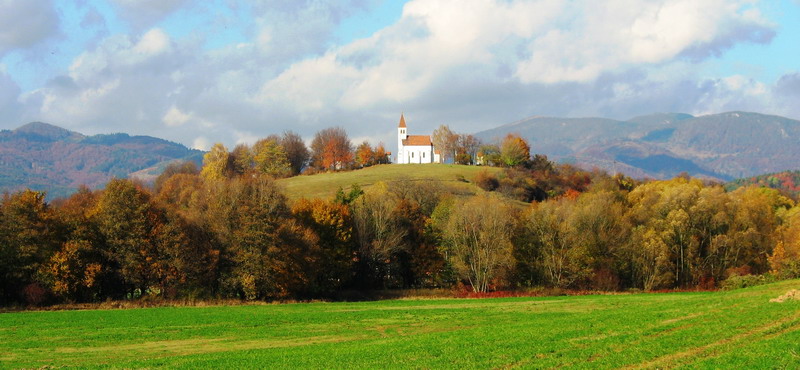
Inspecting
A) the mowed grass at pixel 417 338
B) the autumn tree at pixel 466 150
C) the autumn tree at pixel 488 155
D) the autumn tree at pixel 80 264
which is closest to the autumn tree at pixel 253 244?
the autumn tree at pixel 80 264

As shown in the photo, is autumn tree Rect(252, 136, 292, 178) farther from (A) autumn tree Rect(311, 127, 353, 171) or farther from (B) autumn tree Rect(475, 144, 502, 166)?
(B) autumn tree Rect(475, 144, 502, 166)

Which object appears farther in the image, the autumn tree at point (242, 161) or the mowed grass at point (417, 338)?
the autumn tree at point (242, 161)

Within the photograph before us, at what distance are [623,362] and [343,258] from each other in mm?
53831

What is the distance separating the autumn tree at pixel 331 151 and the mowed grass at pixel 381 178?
9.47 metres

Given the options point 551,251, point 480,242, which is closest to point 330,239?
point 480,242

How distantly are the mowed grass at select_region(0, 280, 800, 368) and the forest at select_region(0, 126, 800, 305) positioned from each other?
11288mm

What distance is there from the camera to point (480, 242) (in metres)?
79.0

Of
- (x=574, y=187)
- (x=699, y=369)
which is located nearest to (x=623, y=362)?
(x=699, y=369)

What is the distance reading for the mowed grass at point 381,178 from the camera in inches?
5276

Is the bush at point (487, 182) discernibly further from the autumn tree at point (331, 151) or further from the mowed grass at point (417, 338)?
the mowed grass at point (417, 338)

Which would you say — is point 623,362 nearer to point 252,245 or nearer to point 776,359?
point 776,359

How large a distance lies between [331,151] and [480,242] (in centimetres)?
10385

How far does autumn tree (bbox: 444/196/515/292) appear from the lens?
76875mm

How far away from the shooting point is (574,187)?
150250 millimetres
